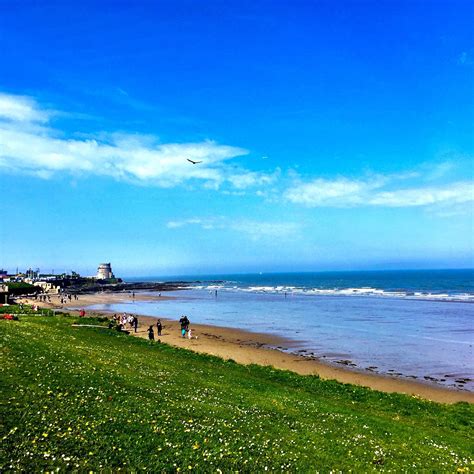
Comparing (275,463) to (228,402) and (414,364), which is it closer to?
(228,402)

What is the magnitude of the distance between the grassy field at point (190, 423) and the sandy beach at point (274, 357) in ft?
19.7

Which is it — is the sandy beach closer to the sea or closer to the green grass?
the sea

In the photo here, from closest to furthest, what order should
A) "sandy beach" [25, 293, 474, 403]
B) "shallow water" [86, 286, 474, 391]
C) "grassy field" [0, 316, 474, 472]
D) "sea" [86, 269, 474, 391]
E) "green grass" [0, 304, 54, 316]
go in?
1. "grassy field" [0, 316, 474, 472]
2. "sandy beach" [25, 293, 474, 403]
3. "sea" [86, 269, 474, 391]
4. "shallow water" [86, 286, 474, 391]
5. "green grass" [0, 304, 54, 316]

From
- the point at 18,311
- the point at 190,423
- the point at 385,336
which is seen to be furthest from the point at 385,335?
the point at 18,311

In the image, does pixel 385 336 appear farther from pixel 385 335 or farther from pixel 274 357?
pixel 274 357

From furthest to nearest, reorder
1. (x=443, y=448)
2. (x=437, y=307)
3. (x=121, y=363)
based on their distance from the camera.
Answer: (x=437, y=307), (x=121, y=363), (x=443, y=448)

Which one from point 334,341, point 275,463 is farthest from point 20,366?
point 334,341

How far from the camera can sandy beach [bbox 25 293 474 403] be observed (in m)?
30.6

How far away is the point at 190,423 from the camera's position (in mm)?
14773

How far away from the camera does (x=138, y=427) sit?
1357 centimetres

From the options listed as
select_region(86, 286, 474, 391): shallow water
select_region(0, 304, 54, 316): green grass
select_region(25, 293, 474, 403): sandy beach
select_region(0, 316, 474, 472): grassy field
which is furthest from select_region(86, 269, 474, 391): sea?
select_region(0, 304, 54, 316): green grass

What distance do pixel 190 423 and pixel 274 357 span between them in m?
28.3

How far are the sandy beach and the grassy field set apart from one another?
6020 mm

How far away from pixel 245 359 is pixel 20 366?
2574cm
